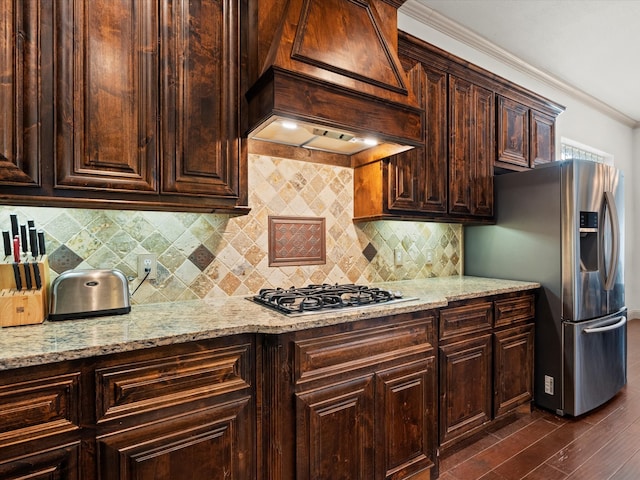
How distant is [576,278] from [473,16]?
2.16 m

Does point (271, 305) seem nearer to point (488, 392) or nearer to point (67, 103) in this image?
point (67, 103)

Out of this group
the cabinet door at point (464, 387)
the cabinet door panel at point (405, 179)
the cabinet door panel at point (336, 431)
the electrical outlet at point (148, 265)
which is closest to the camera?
the cabinet door panel at point (336, 431)

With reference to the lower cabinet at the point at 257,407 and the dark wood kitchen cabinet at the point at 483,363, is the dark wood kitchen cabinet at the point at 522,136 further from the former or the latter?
the lower cabinet at the point at 257,407

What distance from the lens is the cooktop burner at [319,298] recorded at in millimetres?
1565

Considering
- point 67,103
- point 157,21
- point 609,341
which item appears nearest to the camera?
point 67,103

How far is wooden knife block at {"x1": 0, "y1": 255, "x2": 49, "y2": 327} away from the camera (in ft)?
4.11

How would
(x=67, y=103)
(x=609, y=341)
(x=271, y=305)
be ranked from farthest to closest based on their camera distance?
1. (x=609, y=341)
2. (x=271, y=305)
3. (x=67, y=103)

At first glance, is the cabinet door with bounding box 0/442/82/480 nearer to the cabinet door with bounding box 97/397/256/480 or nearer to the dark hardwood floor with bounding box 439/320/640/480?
the cabinet door with bounding box 97/397/256/480

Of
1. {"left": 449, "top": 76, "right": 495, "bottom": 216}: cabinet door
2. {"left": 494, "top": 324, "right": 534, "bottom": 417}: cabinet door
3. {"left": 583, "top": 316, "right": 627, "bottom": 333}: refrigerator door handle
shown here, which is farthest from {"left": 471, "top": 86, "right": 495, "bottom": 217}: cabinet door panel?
{"left": 583, "top": 316, "right": 627, "bottom": 333}: refrigerator door handle

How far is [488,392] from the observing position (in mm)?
2266

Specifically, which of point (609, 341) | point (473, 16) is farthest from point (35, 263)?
point (609, 341)

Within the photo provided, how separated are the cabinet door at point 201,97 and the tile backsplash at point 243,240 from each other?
396 mm

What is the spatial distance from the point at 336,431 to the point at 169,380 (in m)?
0.75

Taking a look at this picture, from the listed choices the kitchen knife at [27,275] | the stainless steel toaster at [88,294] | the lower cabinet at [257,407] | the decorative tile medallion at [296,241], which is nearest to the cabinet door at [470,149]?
the lower cabinet at [257,407]
